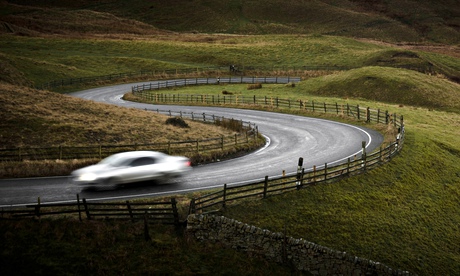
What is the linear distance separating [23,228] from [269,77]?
225 feet

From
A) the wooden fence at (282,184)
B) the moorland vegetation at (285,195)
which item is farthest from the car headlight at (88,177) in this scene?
the wooden fence at (282,184)

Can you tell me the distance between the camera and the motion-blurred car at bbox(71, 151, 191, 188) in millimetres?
25109

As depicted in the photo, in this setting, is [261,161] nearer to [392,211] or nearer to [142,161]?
[392,211]

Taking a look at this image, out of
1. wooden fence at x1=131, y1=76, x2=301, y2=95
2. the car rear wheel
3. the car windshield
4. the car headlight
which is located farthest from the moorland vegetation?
wooden fence at x1=131, y1=76, x2=301, y2=95

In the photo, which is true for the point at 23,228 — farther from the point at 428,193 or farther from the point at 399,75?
the point at 399,75

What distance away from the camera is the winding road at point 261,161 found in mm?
24812

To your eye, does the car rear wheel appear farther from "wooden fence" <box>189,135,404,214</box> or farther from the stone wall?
the stone wall

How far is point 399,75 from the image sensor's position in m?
67.2

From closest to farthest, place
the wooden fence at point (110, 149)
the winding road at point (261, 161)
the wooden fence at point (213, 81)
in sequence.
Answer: the winding road at point (261, 161)
the wooden fence at point (110, 149)
the wooden fence at point (213, 81)

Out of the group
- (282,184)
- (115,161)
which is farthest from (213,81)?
(282,184)

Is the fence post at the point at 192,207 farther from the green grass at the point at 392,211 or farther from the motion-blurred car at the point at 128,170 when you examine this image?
the motion-blurred car at the point at 128,170

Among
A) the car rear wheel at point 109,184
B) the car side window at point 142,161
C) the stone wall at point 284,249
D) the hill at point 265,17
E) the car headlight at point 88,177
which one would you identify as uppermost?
the hill at point 265,17

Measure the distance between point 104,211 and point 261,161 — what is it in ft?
39.9

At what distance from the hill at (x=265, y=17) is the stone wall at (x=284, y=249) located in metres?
121
